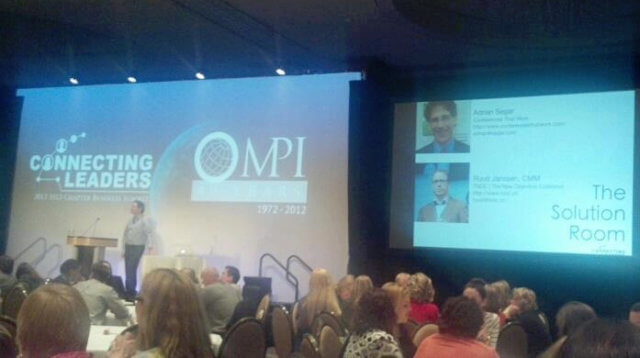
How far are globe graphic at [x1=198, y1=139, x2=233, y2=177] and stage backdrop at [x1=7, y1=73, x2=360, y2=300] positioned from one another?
15 millimetres

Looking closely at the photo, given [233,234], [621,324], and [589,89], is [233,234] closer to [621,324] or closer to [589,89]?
[589,89]

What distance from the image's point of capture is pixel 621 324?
1088 millimetres

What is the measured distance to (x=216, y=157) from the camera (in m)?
10.1

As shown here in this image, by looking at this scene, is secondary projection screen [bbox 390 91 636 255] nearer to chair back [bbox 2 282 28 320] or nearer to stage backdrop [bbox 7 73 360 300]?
stage backdrop [bbox 7 73 360 300]

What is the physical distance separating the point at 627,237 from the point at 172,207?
20.5 feet

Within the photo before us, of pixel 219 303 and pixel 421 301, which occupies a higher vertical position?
pixel 421 301

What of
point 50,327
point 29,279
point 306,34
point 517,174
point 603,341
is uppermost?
point 306,34

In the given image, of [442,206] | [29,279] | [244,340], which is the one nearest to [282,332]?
[244,340]

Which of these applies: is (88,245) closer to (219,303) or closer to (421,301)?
(219,303)

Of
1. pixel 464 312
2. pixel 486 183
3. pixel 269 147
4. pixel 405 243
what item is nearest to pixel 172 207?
pixel 269 147

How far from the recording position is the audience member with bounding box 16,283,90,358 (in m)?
2.09

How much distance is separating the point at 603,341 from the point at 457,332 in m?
2.10

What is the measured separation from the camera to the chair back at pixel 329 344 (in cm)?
372

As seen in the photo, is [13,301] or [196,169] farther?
[196,169]
